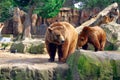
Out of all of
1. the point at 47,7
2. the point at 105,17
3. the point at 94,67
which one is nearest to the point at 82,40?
the point at 94,67

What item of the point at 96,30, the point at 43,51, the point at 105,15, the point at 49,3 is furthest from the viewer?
the point at 49,3

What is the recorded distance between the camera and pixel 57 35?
772cm

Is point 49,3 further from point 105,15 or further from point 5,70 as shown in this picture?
point 5,70

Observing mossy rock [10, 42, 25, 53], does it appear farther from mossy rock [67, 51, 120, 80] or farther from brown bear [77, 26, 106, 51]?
mossy rock [67, 51, 120, 80]

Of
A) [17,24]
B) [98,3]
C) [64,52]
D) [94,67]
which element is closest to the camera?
[94,67]

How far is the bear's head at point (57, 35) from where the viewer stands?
25.3ft

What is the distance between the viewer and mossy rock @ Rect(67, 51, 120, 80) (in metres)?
6.93

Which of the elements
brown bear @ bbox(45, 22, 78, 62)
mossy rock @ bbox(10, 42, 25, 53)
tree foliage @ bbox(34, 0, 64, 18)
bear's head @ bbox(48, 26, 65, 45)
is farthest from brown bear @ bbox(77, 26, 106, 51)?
tree foliage @ bbox(34, 0, 64, 18)

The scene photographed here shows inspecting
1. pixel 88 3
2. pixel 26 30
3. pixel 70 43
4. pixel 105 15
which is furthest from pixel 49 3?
pixel 70 43

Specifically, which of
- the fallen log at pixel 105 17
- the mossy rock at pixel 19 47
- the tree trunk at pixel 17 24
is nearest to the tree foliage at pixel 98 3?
the tree trunk at pixel 17 24

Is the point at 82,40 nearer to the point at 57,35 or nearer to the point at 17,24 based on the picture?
the point at 57,35

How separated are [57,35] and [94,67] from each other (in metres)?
1.22

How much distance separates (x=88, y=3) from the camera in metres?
34.5

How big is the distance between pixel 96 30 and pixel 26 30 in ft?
48.4
